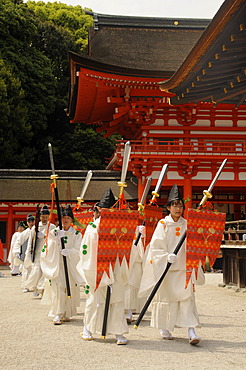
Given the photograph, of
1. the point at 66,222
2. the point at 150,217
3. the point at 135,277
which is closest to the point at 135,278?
the point at 135,277

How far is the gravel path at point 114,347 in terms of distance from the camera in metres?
4.62

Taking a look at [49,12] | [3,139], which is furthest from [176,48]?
[49,12]

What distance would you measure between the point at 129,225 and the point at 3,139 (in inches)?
997

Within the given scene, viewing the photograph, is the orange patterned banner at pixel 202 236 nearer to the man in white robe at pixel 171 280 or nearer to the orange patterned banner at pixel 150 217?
the man in white robe at pixel 171 280

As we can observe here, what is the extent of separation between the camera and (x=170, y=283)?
593 centimetres

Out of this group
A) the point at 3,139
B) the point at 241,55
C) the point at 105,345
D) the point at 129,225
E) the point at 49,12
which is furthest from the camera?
the point at 49,12

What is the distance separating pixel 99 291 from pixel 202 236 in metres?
1.39

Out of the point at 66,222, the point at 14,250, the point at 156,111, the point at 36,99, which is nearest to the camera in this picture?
the point at 66,222

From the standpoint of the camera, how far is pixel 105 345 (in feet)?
18.1

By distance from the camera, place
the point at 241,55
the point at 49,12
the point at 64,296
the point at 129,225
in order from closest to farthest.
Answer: the point at 129,225
the point at 241,55
the point at 64,296
the point at 49,12

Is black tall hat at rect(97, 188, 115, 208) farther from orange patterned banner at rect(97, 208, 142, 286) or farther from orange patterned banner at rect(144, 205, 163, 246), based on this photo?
orange patterned banner at rect(144, 205, 163, 246)

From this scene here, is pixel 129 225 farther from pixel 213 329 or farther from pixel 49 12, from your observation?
pixel 49 12

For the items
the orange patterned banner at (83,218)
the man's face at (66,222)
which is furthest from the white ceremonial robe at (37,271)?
the man's face at (66,222)

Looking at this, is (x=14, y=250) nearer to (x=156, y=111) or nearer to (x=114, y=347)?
(x=156, y=111)
